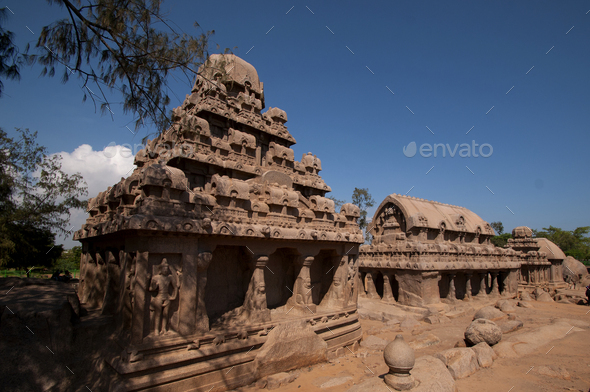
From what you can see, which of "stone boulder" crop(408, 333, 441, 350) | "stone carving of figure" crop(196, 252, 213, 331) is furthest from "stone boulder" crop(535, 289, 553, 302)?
"stone carving of figure" crop(196, 252, 213, 331)

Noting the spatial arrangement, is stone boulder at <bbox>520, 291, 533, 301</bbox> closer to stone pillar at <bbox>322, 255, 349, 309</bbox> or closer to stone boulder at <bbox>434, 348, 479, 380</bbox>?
stone boulder at <bbox>434, 348, 479, 380</bbox>

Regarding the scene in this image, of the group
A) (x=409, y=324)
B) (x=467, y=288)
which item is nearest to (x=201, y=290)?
(x=409, y=324)

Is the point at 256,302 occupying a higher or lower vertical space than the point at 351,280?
lower

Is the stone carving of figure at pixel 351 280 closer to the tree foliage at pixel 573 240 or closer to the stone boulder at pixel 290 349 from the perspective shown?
the stone boulder at pixel 290 349

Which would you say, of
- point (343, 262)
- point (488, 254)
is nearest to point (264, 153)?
point (343, 262)

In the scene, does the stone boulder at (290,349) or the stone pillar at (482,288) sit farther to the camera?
the stone pillar at (482,288)

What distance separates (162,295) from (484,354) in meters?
9.02

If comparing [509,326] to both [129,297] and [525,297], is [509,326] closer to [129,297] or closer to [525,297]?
[525,297]

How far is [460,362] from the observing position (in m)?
8.56

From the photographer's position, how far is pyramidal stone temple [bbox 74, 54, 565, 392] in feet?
22.8

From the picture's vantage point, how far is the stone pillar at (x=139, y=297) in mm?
6672

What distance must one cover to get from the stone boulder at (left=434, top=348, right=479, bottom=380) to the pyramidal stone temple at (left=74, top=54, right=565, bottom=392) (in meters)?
3.24

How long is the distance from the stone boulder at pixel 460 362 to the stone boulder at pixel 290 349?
11.1 ft

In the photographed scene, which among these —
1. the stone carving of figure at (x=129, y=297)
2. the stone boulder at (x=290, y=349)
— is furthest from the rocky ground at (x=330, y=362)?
the stone carving of figure at (x=129, y=297)
